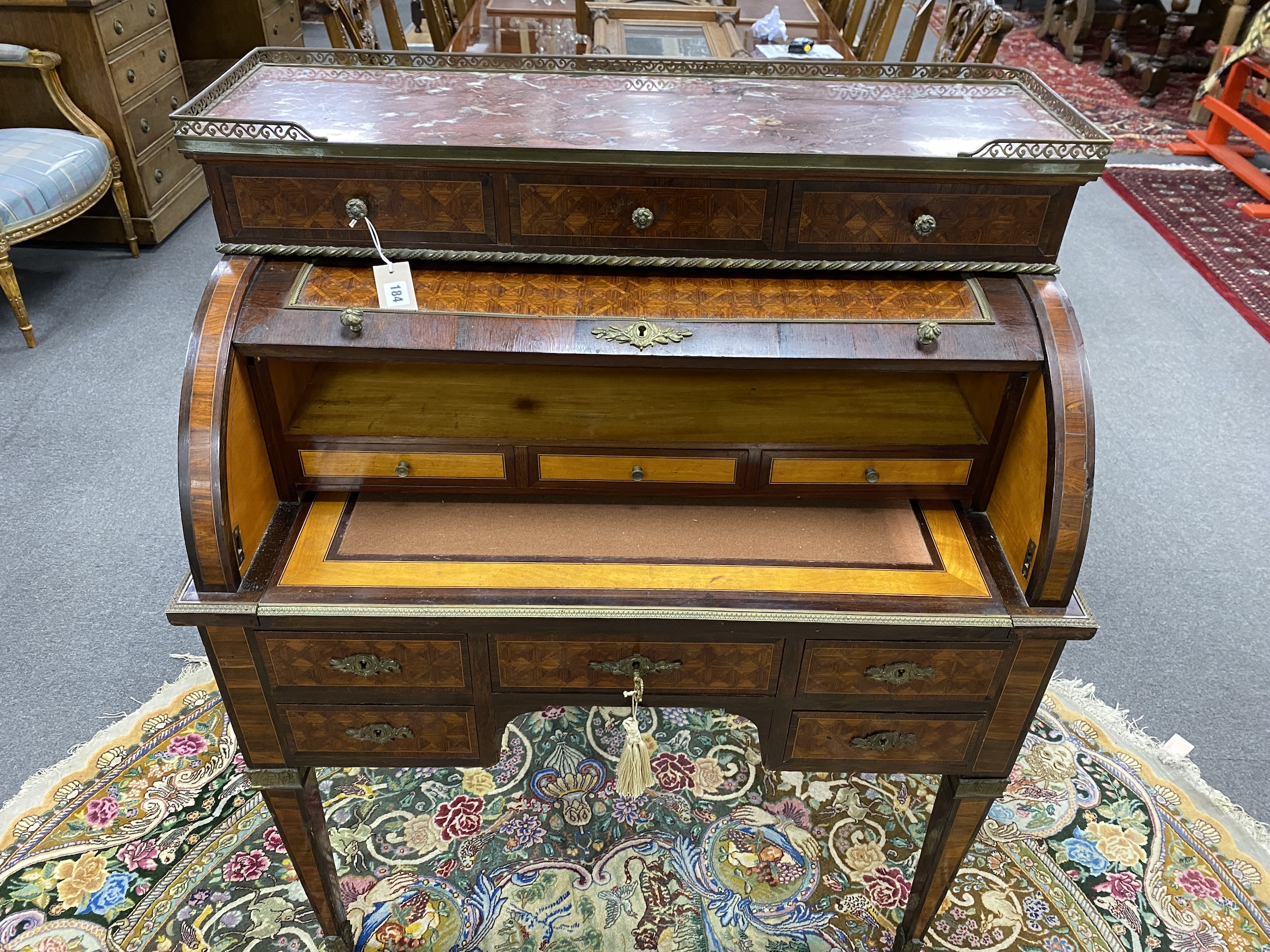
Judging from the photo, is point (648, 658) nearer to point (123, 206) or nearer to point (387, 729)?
point (387, 729)

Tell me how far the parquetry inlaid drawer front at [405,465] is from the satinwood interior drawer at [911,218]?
2.16 ft

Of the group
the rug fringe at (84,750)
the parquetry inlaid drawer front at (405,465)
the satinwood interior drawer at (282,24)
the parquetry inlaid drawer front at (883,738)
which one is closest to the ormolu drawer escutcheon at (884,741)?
the parquetry inlaid drawer front at (883,738)

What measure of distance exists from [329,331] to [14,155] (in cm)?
305

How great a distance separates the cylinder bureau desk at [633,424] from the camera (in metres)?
1.45

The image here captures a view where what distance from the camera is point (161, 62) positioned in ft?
14.0

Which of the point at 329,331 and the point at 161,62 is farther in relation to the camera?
the point at 161,62

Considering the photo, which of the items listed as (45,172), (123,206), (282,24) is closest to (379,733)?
(45,172)

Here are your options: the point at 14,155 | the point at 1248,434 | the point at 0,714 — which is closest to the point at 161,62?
the point at 14,155

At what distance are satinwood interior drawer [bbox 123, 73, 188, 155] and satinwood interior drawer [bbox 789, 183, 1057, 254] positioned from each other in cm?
361

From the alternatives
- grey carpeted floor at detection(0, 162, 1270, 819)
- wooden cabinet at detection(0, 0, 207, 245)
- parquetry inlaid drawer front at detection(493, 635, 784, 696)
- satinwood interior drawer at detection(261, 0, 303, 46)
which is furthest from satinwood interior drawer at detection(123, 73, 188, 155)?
Answer: parquetry inlaid drawer front at detection(493, 635, 784, 696)

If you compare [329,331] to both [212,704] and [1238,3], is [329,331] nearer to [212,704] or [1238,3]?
[212,704]

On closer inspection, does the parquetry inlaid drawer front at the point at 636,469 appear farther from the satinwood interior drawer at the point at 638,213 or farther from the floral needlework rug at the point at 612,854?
the floral needlework rug at the point at 612,854

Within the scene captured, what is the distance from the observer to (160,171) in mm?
4316

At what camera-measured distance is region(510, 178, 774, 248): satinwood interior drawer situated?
4.88ft
